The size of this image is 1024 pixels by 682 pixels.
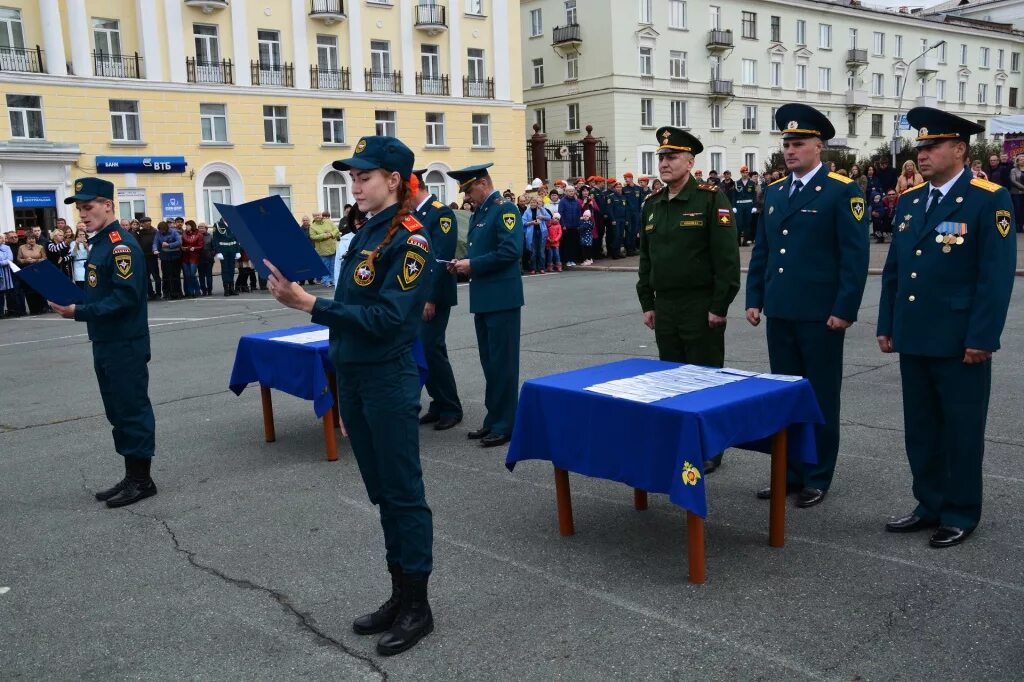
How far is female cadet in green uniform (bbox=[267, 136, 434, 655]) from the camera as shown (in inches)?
151

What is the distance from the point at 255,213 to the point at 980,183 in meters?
3.55

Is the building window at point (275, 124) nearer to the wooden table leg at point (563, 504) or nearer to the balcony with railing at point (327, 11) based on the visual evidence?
the balcony with railing at point (327, 11)

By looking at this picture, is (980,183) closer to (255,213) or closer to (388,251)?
(388,251)

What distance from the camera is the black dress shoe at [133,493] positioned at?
6.12 metres

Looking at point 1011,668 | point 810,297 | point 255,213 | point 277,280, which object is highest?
point 255,213

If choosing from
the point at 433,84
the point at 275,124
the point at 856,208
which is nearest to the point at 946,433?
the point at 856,208

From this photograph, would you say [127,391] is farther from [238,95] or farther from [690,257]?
[238,95]

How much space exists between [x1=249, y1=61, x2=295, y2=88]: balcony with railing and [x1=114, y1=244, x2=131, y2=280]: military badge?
106ft

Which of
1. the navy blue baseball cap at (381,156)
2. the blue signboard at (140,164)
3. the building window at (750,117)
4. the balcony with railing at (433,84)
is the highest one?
the balcony with railing at (433,84)

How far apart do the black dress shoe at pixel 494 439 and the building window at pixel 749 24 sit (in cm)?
5464

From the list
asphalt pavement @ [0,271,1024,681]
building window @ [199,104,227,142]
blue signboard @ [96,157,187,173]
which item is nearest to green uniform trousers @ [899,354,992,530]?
asphalt pavement @ [0,271,1024,681]

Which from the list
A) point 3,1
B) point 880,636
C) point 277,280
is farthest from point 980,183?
point 3,1

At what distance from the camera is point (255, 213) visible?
147 inches

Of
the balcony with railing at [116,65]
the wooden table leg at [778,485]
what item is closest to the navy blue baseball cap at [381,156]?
the wooden table leg at [778,485]
